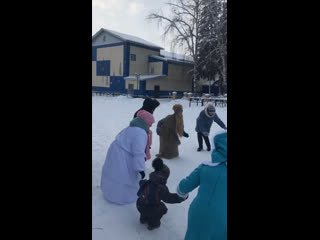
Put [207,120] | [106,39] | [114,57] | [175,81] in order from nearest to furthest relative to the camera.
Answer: [207,120], [114,57], [175,81], [106,39]

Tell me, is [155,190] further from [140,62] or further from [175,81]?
[140,62]

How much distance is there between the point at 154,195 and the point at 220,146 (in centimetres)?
107

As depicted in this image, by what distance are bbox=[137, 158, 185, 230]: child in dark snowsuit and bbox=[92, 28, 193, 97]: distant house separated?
2190 cm

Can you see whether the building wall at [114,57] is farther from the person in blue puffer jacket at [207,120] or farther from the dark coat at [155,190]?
the dark coat at [155,190]

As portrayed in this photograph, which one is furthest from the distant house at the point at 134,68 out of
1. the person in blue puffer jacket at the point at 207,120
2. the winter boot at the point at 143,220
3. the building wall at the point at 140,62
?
the winter boot at the point at 143,220

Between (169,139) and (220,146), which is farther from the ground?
(220,146)

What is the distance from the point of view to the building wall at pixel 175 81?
83.2 ft

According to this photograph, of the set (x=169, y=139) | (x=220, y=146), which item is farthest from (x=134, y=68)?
(x=220, y=146)

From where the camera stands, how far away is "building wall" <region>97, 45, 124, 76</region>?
85.5ft

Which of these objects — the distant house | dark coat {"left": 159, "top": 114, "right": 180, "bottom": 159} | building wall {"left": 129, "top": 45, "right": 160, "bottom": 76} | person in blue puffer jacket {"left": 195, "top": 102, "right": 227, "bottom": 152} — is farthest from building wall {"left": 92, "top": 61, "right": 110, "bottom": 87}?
dark coat {"left": 159, "top": 114, "right": 180, "bottom": 159}

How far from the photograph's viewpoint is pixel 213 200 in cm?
180

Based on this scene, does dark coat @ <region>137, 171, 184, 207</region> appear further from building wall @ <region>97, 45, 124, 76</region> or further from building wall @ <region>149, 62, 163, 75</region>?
building wall @ <region>149, 62, 163, 75</region>
